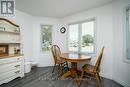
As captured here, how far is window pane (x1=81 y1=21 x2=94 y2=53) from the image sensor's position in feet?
11.8

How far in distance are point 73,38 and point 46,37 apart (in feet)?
4.61

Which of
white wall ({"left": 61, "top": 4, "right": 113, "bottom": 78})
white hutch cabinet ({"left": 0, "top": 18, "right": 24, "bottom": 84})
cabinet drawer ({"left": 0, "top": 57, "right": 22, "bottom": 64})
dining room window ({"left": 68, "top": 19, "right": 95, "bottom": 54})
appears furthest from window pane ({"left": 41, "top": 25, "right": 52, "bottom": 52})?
white wall ({"left": 61, "top": 4, "right": 113, "bottom": 78})

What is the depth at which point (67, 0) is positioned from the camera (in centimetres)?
279

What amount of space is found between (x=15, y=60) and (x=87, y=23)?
2916mm

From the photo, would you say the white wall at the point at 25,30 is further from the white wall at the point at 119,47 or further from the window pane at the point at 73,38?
the white wall at the point at 119,47

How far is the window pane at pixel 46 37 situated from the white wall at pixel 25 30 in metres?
0.59

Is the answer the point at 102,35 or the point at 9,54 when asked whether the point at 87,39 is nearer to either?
the point at 102,35

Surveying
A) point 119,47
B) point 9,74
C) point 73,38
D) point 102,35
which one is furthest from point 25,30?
point 119,47

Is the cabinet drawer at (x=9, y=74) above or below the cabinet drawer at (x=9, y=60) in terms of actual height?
below

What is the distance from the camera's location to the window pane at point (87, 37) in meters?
3.59

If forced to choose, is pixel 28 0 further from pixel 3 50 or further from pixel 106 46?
pixel 106 46

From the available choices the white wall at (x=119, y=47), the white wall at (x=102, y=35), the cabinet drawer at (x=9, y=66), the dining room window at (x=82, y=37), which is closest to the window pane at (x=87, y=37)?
the dining room window at (x=82, y=37)

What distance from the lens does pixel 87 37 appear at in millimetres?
3748

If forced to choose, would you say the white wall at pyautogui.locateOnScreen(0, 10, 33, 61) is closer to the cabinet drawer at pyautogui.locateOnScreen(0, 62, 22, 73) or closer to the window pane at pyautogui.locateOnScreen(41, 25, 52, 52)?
the window pane at pyautogui.locateOnScreen(41, 25, 52, 52)
